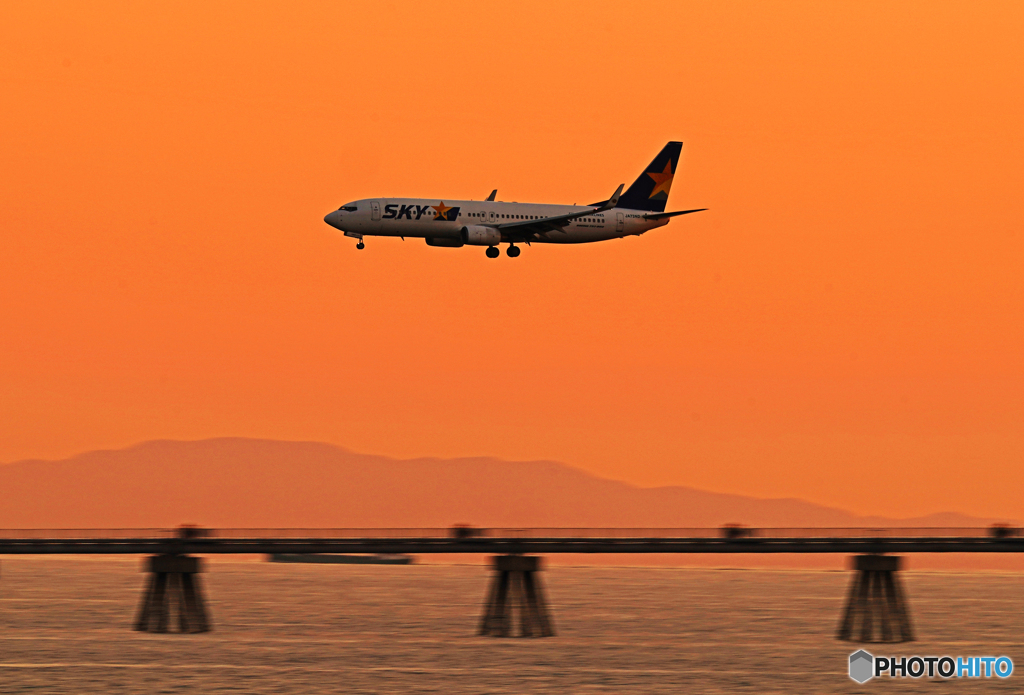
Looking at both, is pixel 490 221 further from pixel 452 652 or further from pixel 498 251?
pixel 452 652

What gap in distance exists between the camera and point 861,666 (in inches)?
3610

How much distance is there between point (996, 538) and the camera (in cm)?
8238

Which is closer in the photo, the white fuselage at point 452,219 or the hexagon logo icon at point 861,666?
the hexagon logo icon at point 861,666

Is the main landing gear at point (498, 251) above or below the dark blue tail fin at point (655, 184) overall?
below

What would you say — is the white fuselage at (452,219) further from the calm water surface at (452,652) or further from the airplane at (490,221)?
the calm water surface at (452,652)

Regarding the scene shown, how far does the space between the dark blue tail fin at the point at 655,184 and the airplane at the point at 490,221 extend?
554 inches

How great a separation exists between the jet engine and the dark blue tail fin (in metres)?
34.4

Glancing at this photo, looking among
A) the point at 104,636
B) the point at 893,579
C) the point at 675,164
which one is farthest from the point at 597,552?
the point at 675,164

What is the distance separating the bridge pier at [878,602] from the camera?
285 feet

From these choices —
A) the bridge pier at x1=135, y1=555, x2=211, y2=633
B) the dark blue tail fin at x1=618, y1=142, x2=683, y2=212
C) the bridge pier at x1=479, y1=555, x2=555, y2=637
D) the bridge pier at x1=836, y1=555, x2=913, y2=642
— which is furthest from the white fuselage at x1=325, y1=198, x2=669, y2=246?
the bridge pier at x1=836, y1=555, x2=913, y2=642

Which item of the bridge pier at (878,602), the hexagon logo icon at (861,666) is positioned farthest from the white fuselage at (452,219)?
the hexagon logo icon at (861,666)

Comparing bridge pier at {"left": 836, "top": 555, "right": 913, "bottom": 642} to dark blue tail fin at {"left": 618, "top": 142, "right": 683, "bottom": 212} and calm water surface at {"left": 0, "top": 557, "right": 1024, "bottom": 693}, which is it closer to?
calm water surface at {"left": 0, "top": 557, "right": 1024, "bottom": 693}

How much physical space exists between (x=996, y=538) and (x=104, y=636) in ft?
246

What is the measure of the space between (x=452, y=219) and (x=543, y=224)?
770 cm
